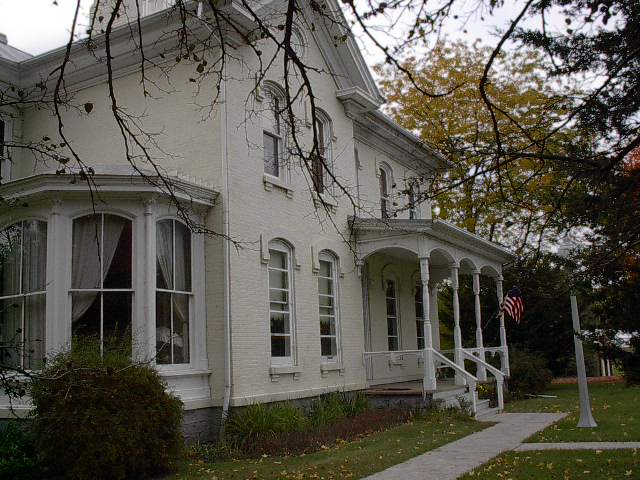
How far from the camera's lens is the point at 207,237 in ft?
41.0

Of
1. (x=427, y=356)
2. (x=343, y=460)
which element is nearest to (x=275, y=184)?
(x=427, y=356)

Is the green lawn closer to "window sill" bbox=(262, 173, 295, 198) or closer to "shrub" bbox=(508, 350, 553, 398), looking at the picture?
"shrub" bbox=(508, 350, 553, 398)

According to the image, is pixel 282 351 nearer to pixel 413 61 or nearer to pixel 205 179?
pixel 205 179

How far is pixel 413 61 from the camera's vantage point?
31.0 meters

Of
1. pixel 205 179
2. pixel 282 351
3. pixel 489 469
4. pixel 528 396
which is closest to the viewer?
pixel 489 469

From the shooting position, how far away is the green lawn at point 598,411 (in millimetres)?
11812

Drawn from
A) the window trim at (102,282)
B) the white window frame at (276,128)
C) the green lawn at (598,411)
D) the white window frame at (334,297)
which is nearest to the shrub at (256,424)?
the window trim at (102,282)

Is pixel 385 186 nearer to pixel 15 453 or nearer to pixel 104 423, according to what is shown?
pixel 104 423

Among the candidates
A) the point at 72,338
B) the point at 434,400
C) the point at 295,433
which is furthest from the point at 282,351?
the point at 72,338

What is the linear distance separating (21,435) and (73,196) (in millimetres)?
3594

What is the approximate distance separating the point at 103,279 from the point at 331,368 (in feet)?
18.3

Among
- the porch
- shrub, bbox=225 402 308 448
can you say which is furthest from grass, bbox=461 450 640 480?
the porch

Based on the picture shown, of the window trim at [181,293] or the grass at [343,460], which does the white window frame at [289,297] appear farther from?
the grass at [343,460]

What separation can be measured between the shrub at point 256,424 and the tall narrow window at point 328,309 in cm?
299
